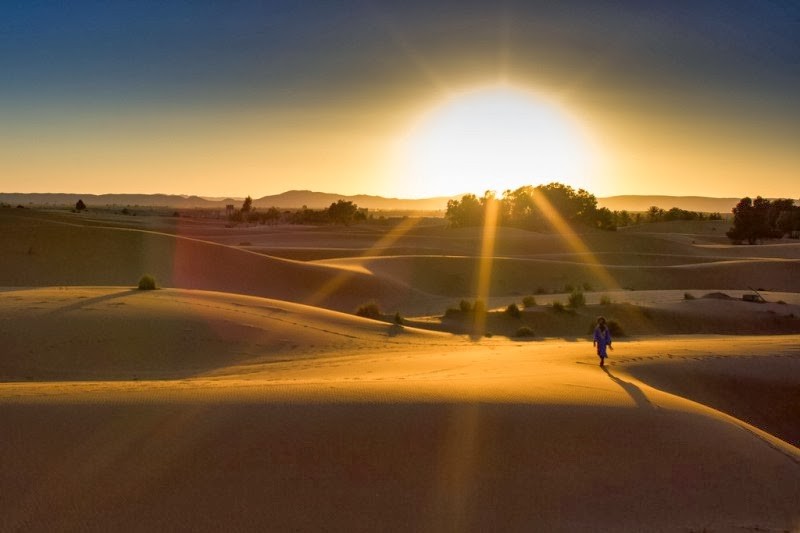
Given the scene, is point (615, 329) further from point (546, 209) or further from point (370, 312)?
point (546, 209)

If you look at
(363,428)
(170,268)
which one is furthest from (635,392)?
(170,268)

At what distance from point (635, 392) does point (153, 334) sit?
33.5 feet

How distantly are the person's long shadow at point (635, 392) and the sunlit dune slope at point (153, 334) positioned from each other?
6947 mm

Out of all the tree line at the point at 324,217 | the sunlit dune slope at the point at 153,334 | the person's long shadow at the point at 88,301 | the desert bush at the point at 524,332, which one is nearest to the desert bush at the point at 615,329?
the desert bush at the point at 524,332

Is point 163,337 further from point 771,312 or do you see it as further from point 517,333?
point 771,312

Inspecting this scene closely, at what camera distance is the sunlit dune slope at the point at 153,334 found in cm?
1293

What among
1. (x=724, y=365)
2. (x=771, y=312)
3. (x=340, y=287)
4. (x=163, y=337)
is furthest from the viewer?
(x=340, y=287)

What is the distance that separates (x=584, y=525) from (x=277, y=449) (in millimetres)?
2909

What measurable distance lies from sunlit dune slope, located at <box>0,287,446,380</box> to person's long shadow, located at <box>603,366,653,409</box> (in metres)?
6.95

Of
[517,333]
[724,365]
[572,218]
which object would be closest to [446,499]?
[724,365]

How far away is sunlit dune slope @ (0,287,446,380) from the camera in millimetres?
12930

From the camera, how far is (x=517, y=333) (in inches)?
878

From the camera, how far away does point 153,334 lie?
15039 millimetres

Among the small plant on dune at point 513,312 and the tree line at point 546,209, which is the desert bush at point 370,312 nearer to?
the small plant on dune at point 513,312
